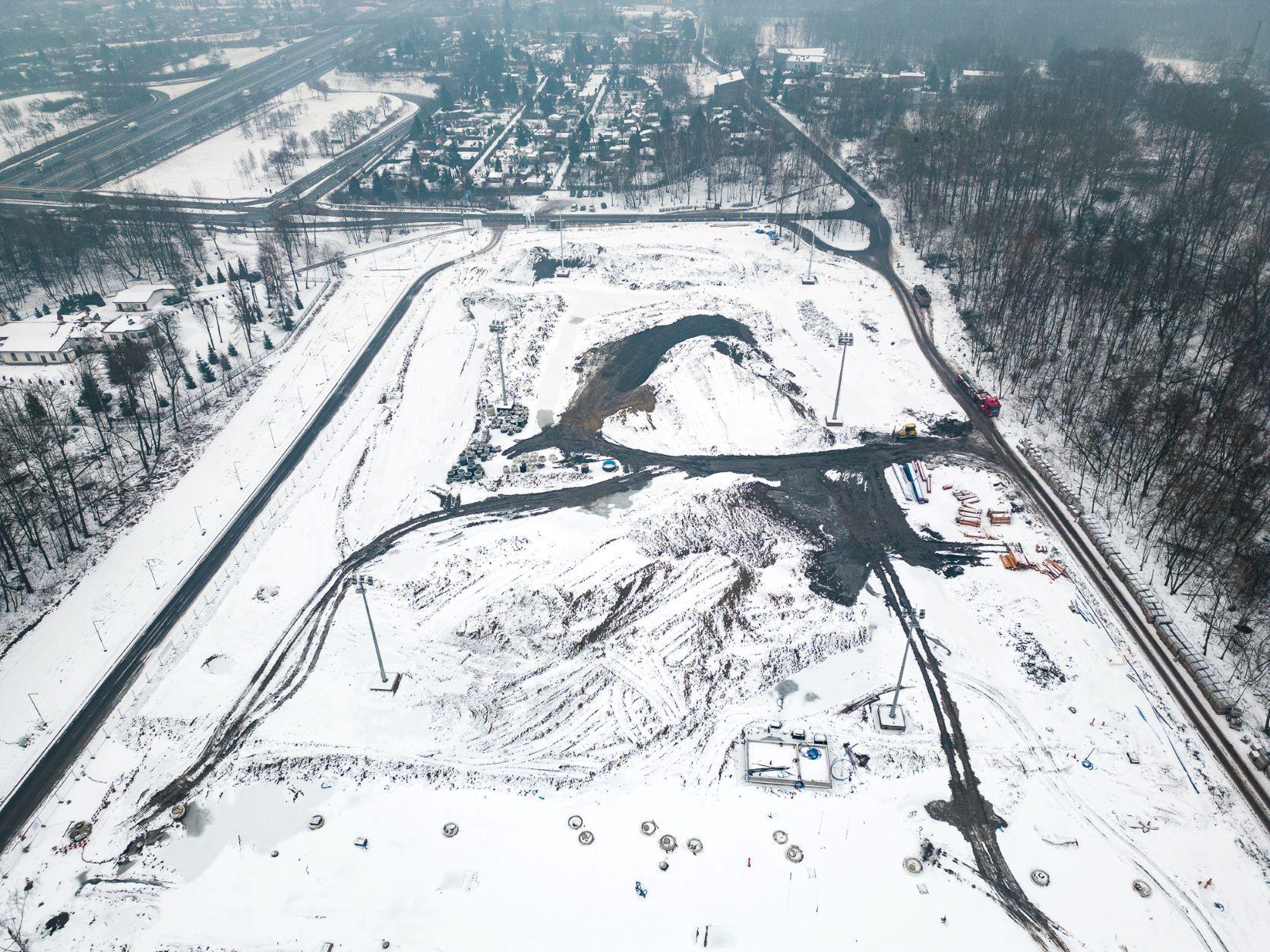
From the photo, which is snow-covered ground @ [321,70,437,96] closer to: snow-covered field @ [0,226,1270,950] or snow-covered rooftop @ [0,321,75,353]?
snow-covered rooftop @ [0,321,75,353]

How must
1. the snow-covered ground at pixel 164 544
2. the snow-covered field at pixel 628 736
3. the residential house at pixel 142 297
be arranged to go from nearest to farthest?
the snow-covered field at pixel 628 736 < the snow-covered ground at pixel 164 544 < the residential house at pixel 142 297

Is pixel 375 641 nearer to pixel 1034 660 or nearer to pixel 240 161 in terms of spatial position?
pixel 1034 660

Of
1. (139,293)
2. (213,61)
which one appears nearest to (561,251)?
(139,293)

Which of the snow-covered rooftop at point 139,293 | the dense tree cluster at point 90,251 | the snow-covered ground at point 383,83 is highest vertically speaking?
the snow-covered ground at point 383,83

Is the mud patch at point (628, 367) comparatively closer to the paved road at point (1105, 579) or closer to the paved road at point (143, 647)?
the paved road at point (1105, 579)

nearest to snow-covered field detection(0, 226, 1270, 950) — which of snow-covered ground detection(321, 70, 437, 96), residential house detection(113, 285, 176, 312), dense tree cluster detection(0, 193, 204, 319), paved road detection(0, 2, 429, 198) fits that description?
residential house detection(113, 285, 176, 312)

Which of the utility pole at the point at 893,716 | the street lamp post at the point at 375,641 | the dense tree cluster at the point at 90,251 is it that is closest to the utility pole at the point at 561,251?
the dense tree cluster at the point at 90,251

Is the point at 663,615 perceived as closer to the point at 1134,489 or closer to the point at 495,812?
the point at 495,812
